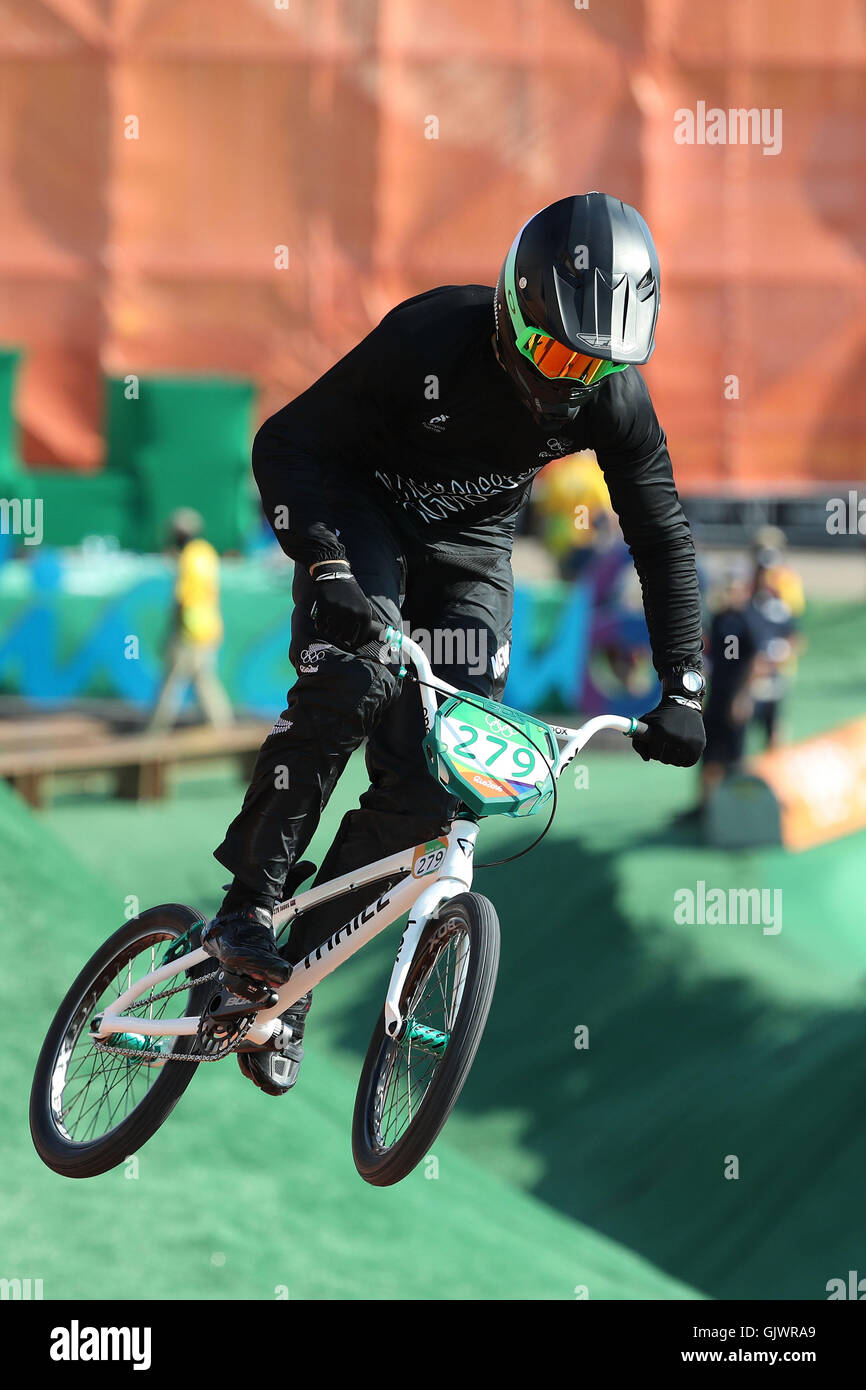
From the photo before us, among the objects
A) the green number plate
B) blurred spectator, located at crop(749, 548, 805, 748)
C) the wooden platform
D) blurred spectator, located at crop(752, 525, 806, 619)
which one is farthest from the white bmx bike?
blurred spectator, located at crop(752, 525, 806, 619)

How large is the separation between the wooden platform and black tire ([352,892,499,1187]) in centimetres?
1034

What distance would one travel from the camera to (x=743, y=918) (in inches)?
510

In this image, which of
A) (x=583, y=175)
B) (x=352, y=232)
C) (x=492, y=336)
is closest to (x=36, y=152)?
(x=352, y=232)

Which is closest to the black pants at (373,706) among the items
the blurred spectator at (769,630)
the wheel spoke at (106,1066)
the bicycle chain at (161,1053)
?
the bicycle chain at (161,1053)

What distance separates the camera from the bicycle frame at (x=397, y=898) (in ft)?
14.3

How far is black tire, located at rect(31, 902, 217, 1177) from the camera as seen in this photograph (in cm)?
510

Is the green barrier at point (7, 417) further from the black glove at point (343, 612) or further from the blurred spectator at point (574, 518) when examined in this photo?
the black glove at point (343, 612)

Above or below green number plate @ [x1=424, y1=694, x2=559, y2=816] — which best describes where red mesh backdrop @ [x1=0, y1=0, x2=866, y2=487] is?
above

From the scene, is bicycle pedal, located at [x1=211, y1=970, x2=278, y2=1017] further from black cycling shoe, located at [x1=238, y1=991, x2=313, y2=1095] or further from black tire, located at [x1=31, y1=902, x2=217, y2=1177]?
black tire, located at [x1=31, y1=902, x2=217, y2=1177]

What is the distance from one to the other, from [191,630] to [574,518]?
6346 mm

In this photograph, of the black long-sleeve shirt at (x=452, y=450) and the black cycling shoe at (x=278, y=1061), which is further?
the black cycling shoe at (x=278, y=1061)

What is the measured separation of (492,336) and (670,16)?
21622 mm

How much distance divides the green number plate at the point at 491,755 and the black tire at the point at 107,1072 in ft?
4.10

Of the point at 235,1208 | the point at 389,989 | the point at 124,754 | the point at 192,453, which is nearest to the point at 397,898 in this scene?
the point at 389,989
